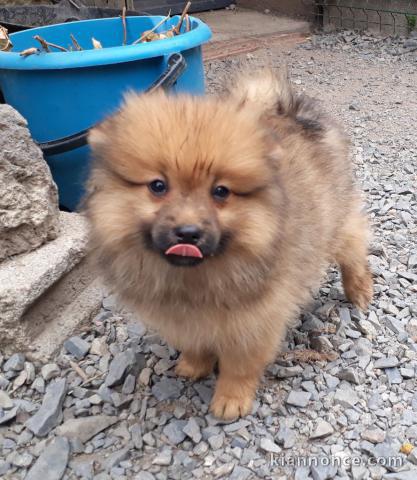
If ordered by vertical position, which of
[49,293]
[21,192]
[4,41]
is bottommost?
[49,293]

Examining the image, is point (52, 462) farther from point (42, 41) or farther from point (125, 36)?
point (125, 36)

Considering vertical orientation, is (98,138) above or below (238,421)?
above

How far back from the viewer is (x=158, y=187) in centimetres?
147

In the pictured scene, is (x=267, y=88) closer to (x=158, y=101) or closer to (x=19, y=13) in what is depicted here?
(x=158, y=101)

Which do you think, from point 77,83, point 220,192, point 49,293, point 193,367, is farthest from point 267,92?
point 49,293

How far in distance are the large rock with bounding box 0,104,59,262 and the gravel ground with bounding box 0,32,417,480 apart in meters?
0.42

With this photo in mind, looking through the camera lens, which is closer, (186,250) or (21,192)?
(186,250)

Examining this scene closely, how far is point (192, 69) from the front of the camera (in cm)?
281

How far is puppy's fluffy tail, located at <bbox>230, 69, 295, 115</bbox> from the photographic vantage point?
2.07m

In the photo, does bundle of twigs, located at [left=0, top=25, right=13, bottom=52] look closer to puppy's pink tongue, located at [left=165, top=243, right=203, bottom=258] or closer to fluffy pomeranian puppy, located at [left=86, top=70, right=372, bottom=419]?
fluffy pomeranian puppy, located at [left=86, top=70, right=372, bottom=419]

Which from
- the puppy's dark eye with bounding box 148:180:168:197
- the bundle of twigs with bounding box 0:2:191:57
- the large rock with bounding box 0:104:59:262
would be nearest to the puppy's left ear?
the puppy's dark eye with bounding box 148:180:168:197

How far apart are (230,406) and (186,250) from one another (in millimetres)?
765

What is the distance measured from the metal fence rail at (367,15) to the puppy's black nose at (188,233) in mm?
5750

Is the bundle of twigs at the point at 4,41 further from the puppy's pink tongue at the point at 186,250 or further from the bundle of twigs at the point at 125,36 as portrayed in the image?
the puppy's pink tongue at the point at 186,250
